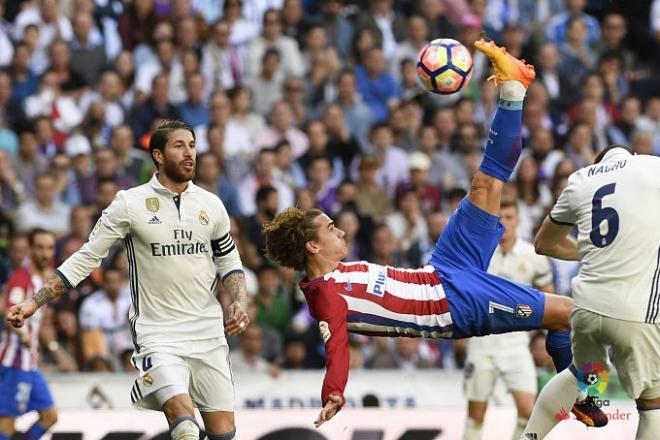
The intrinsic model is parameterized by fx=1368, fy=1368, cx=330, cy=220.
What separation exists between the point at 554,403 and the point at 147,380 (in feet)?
9.57

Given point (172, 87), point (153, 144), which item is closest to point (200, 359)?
point (153, 144)

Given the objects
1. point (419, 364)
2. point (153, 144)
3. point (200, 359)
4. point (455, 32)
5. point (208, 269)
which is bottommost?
point (419, 364)

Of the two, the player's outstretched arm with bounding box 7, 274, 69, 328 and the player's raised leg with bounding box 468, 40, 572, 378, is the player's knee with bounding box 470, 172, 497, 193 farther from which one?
the player's outstretched arm with bounding box 7, 274, 69, 328

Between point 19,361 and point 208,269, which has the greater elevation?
point 208,269

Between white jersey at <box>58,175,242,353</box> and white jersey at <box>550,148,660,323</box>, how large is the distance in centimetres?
270

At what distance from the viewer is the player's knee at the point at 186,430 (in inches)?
367

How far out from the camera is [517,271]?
12.9m

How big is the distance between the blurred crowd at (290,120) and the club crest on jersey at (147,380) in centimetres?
493

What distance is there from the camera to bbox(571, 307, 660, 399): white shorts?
9.14 m

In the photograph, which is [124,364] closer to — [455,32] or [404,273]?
[404,273]

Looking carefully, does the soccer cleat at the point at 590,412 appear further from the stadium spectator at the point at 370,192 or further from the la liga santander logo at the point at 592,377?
the stadium spectator at the point at 370,192

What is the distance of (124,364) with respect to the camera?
15047 millimetres

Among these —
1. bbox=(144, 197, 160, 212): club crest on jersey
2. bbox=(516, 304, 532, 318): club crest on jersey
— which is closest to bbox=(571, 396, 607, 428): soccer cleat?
bbox=(516, 304, 532, 318): club crest on jersey

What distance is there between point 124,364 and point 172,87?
4584 mm
